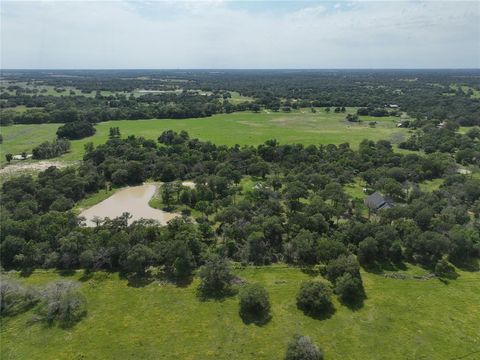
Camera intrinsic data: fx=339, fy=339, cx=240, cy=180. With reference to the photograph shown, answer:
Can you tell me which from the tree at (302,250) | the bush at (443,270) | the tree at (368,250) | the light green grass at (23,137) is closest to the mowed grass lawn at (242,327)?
the bush at (443,270)

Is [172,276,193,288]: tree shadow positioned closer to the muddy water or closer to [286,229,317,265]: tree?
[286,229,317,265]: tree

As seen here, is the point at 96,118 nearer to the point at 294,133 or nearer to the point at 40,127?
the point at 40,127

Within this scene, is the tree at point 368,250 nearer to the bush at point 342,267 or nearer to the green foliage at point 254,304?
the bush at point 342,267

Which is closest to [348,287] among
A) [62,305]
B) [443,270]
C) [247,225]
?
[443,270]

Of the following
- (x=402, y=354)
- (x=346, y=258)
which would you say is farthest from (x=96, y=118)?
(x=402, y=354)

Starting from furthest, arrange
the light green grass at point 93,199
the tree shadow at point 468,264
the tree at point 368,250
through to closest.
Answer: the light green grass at point 93,199, the tree shadow at point 468,264, the tree at point 368,250

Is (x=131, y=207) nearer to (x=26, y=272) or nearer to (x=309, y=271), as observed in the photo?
(x=26, y=272)
